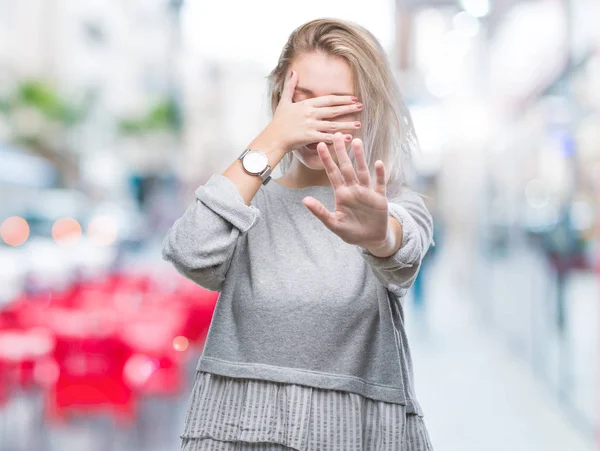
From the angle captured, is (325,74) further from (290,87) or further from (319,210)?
(319,210)

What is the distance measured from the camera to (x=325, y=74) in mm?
1469

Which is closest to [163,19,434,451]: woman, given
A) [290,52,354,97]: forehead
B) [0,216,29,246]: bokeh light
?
[290,52,354,97]: forehead

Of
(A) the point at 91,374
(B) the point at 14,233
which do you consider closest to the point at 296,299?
Answer: (A) the point at 91,374

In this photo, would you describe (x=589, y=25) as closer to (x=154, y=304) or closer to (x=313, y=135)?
(x=154, y=304)

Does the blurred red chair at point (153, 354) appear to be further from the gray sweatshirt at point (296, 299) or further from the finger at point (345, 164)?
the finger at point (345, 164)

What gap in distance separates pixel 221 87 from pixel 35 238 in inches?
1705

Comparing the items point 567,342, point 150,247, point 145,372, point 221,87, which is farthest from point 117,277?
point 221,87

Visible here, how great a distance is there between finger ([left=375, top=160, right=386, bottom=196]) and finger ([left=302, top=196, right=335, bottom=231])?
0.29ft

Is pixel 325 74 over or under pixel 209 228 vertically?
over

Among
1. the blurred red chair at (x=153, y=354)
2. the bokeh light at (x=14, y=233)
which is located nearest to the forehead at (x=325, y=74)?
the blurred red chair at (x=153, y=354)

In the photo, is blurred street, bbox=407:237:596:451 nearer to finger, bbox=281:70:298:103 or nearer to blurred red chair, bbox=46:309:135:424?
blurred red chair, bbox=46:309:135:424

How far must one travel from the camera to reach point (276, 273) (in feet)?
4.90

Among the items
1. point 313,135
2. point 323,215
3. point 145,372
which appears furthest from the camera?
point 145,372

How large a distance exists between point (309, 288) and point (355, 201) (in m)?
0.25
